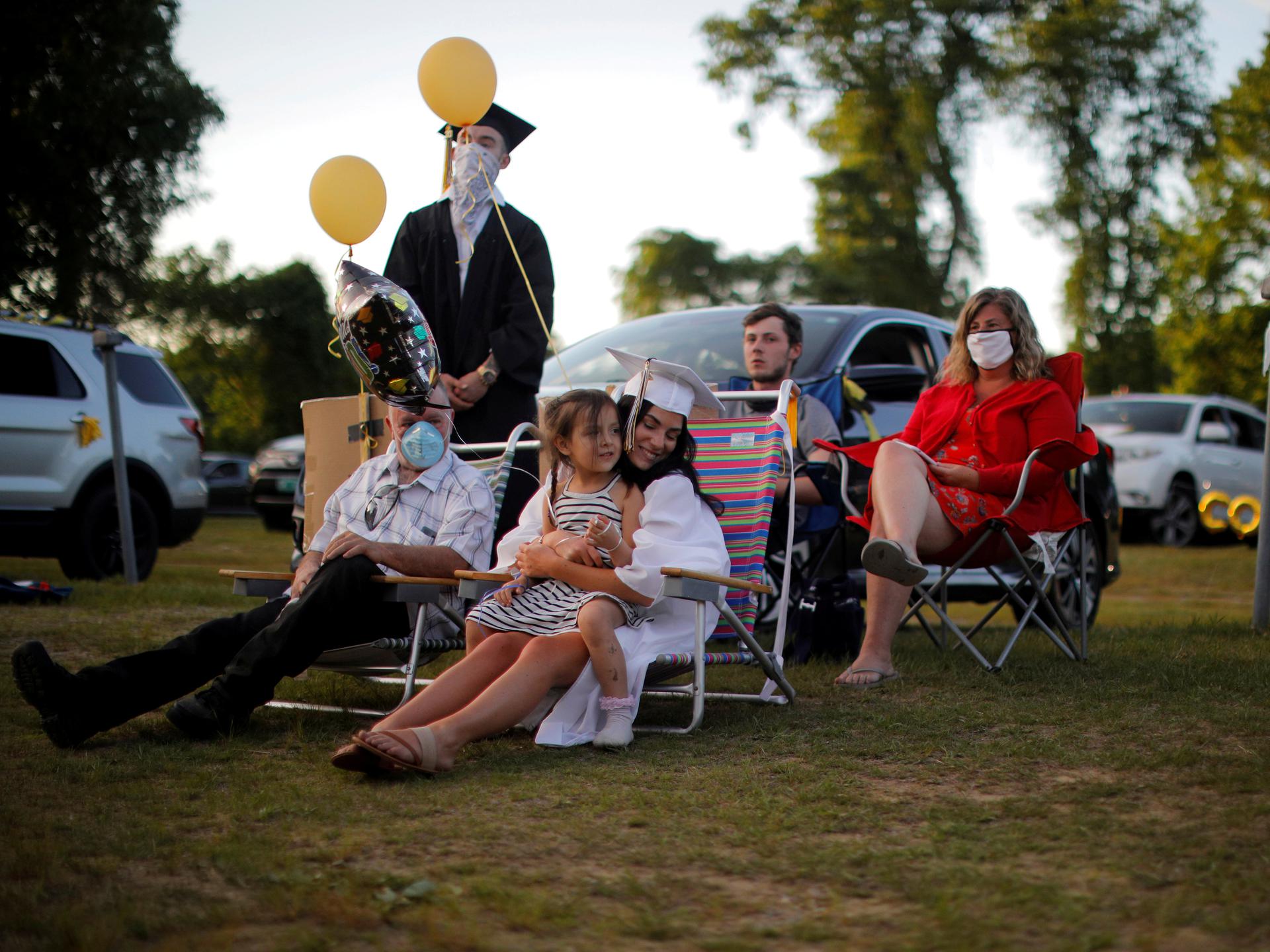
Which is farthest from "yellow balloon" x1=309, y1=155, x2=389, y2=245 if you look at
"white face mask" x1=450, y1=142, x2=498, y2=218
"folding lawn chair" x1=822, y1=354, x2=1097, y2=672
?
"folding lawn chair" x1=822, y1=354, x2=1097, y2=672

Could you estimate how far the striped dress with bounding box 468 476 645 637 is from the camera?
12.0 feet

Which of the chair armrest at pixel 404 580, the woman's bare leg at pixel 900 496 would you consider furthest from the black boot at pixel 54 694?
the woman's bare leg at pixel 900 496

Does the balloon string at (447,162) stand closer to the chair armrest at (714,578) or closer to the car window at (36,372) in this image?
the chair armrest at (714,578)

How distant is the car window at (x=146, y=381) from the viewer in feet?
29.9

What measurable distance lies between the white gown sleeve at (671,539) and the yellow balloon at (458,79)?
181cm

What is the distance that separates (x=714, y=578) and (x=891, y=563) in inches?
38.7

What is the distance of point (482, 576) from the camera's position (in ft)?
12.1

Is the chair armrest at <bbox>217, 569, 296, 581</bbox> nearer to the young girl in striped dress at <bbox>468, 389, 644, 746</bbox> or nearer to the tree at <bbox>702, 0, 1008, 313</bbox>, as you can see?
the young girl in striped dress at <bbox>468, 389, 644, 746</bbox>

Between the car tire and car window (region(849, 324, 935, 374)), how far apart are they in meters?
5.20

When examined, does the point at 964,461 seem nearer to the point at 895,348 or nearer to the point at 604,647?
the point at 895,348

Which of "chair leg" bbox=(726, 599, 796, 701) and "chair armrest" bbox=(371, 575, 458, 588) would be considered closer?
"chair armrest" bbox=(371, 575, 458, 588)

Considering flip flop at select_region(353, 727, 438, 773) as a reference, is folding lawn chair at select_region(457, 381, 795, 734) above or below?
above

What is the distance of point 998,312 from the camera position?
5.05 metres

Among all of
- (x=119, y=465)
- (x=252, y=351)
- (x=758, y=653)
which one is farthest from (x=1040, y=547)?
(x=252, y=351)
